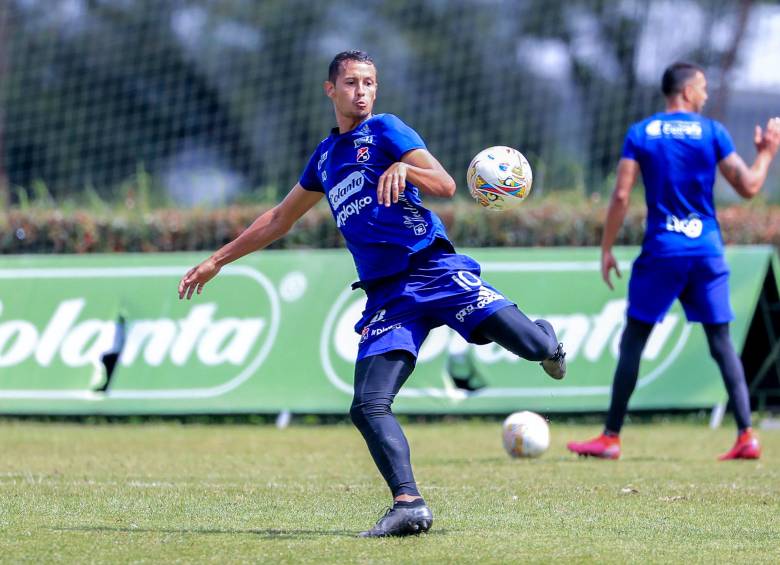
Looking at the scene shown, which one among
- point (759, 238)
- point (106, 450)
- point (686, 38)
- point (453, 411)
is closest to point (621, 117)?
point (686, 38)

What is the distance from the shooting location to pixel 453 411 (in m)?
10.8

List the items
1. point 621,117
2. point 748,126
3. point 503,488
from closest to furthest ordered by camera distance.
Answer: point 503,488 → point 748,126 → point 621,117

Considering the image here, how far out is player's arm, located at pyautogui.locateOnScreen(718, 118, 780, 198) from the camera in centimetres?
755

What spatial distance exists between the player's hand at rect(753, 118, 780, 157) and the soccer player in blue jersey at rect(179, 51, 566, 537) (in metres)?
2.82

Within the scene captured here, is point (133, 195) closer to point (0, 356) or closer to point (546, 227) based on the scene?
point (0, 356)

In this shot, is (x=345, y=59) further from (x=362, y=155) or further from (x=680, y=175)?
(x=680, y=175)

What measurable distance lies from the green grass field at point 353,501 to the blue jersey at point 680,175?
1.45 m

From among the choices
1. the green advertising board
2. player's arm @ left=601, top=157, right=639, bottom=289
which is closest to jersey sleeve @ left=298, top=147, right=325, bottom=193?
player's arm @ left=601, top=157, right=639, bottom=289

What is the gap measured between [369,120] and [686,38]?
20606 mm

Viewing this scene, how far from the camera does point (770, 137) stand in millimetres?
7543

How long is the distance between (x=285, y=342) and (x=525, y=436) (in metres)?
3.38

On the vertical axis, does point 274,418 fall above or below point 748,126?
below

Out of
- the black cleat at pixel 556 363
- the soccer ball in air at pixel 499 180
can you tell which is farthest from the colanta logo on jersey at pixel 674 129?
the black cleat at pixel 556 363

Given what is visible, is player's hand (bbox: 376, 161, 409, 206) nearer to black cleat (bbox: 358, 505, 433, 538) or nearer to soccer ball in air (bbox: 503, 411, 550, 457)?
black cleat (bbox: 358, 505, 433, 538)
